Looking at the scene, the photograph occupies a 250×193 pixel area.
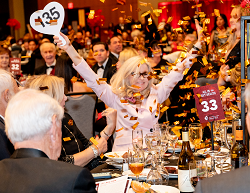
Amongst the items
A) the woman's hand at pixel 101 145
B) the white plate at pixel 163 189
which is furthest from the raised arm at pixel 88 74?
the white plate at pixel 163 189

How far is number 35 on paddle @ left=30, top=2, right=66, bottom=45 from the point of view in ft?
8.26

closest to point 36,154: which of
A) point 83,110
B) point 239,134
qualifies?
point 239,134

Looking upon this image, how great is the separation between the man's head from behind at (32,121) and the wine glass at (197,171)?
718 mm

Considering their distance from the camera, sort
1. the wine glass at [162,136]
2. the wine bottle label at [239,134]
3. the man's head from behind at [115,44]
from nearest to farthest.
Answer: the wine bottle label at [239,134]
the wine glass at [162,136]
the man's head from behind at [115,44]

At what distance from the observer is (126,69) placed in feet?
9.84

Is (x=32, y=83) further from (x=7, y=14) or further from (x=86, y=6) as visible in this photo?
(x=7, y=14)

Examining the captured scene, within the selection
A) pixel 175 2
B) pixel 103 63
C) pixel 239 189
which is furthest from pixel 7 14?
pixel 239 189

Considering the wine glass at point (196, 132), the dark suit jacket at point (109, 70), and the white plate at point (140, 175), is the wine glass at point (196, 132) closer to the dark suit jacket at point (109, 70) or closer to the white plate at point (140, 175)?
the white plate at point (140, 175)

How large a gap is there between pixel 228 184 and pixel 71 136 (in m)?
1.76

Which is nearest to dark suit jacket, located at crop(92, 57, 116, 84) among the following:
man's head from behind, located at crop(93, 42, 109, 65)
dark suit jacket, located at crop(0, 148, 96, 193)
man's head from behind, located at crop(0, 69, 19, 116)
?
man's head from behind, located at crop(93, 42, 109, 65)

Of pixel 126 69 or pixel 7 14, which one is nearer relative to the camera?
pixel 126 69

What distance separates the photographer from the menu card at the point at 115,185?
1.72 m

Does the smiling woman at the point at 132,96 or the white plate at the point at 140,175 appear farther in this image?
the smiling woman at the point at 132,96

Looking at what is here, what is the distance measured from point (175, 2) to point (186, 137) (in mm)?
12542
